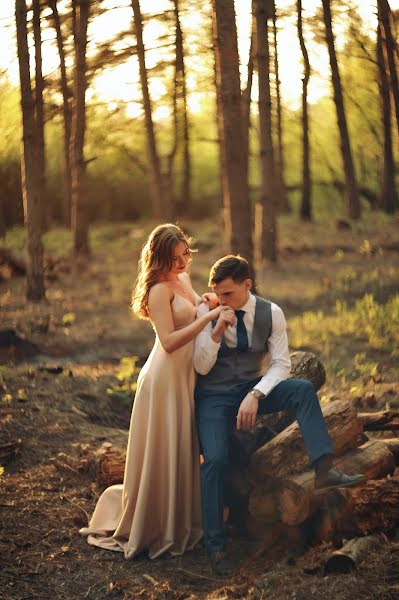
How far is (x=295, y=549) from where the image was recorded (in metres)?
5.09

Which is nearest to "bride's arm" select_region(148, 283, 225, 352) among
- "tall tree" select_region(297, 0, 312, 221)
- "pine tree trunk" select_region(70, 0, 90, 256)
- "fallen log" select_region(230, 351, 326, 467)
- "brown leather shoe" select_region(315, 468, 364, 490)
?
"fallen log" select_region(230, 351, 326, 467)

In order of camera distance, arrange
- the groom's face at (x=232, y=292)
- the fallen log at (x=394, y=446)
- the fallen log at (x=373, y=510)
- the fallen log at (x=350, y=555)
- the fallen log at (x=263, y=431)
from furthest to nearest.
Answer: the fallen log at (x=394, y=446) < the fallen log at (x=263, y=431) < the groom's face at (x=232, y=292) < the fallen log at (x=373, y=510) < the fallen log at (x=350, y=555)

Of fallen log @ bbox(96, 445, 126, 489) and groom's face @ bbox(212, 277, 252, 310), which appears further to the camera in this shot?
fallen log @ bbox(96, 445, 126, 489)

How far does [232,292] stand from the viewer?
5164 mm

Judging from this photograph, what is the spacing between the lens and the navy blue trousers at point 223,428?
15.9 feet

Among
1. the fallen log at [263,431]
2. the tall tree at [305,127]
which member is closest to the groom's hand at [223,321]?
the fallen log at [263,431]

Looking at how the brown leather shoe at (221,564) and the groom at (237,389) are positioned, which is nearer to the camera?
the groom at (237,389)

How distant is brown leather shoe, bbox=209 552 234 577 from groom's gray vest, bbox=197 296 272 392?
1.10m

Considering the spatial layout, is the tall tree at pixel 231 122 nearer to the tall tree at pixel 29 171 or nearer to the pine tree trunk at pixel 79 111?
the tall tree at pixel 29 171

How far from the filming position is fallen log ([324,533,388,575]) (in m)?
4.51

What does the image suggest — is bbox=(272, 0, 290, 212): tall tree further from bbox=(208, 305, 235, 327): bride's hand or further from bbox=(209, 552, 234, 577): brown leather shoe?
bbox=(209, 552, 234, 577): brown leather shoe

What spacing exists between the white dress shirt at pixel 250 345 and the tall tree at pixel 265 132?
8703 mm

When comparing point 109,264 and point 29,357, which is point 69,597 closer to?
point 29,357

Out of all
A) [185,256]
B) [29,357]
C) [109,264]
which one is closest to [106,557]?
[185,256]
